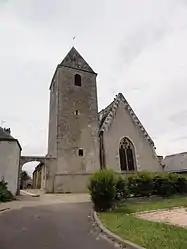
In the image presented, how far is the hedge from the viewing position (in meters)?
11.5

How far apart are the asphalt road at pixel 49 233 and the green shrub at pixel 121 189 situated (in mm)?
3092

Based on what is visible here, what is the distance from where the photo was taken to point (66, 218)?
9.99 meters

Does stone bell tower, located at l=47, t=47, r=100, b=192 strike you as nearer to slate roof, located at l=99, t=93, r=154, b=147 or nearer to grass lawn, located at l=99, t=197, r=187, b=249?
slate roof, located at l=99, t=93, r=154, b=147

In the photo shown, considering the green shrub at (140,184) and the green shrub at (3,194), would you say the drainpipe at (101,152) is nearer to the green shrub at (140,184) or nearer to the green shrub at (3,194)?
the green shrub at (140,184)

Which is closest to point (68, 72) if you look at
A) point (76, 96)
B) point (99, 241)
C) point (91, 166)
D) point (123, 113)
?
point (76, 96)

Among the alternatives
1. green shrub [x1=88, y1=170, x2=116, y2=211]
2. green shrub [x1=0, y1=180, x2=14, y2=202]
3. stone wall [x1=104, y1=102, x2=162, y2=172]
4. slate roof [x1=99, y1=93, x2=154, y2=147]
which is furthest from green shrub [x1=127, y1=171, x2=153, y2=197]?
slate roof [x1=99, y1=93, x2=154, y2=147]

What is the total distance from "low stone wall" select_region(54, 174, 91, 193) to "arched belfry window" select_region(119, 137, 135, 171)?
504cm

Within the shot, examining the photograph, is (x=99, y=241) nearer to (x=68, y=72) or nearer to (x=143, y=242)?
(x=143, y=242)

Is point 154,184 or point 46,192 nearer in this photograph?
point 154,184

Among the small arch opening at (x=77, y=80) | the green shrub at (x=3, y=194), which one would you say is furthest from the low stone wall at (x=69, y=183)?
the small arch opening at (x=77, y=80)

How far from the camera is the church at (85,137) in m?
25.0

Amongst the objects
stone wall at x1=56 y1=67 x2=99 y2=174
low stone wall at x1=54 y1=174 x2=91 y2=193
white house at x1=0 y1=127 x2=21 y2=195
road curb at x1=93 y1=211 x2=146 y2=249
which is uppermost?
stone wall at x1=56 y1=67 x2=99 y2=174

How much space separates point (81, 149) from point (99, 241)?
2032 cm

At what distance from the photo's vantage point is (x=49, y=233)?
289 inches
